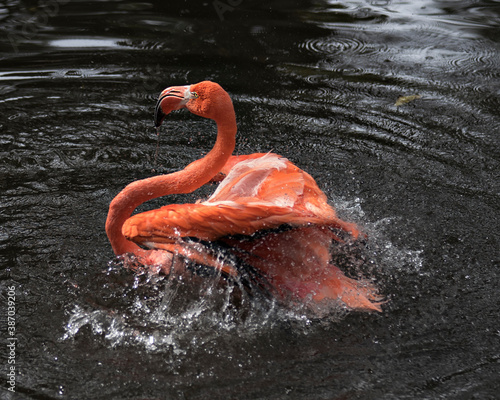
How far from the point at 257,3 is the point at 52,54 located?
2.98 metres

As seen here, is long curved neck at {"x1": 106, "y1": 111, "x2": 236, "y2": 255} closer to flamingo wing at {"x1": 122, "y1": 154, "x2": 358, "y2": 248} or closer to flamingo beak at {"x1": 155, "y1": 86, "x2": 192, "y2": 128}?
flamingo wing at {"x1": 122, "y1": 154, "x2": 358, "y2": 248}

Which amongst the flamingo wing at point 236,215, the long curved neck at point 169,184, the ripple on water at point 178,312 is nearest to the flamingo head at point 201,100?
the long curved neck at point 169,184

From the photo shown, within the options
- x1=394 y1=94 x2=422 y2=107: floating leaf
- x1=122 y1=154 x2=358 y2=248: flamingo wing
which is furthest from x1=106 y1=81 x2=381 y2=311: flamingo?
x1=394 y1=94 x2=422 y2=107: floating leaf

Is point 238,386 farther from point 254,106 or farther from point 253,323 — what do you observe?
point 254,106

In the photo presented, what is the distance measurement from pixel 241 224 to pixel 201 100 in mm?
762

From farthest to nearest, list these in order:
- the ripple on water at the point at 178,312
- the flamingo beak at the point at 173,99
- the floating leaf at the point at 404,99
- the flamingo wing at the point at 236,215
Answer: the floating leaf at the point at 404,99 < the flamingo beak at the point at 173,99 < the ripple on water at the point at 178,312 < the flamingo wing at the point at 236,215

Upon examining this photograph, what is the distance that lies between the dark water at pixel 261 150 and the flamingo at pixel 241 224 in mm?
183

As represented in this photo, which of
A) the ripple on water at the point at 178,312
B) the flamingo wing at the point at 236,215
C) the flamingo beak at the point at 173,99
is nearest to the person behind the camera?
the flamingo wing at the point at 236,215

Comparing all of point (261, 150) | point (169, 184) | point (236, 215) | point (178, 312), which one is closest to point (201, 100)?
point (169, 184)

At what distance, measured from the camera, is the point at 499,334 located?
118 inches

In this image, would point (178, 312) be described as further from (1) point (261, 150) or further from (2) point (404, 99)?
(2) point (404, 99)

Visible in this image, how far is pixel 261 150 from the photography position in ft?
15.7

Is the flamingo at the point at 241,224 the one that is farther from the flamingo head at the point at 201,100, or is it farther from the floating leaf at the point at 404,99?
the floating leaf at the point at 404,99

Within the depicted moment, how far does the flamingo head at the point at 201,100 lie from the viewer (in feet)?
10.1
